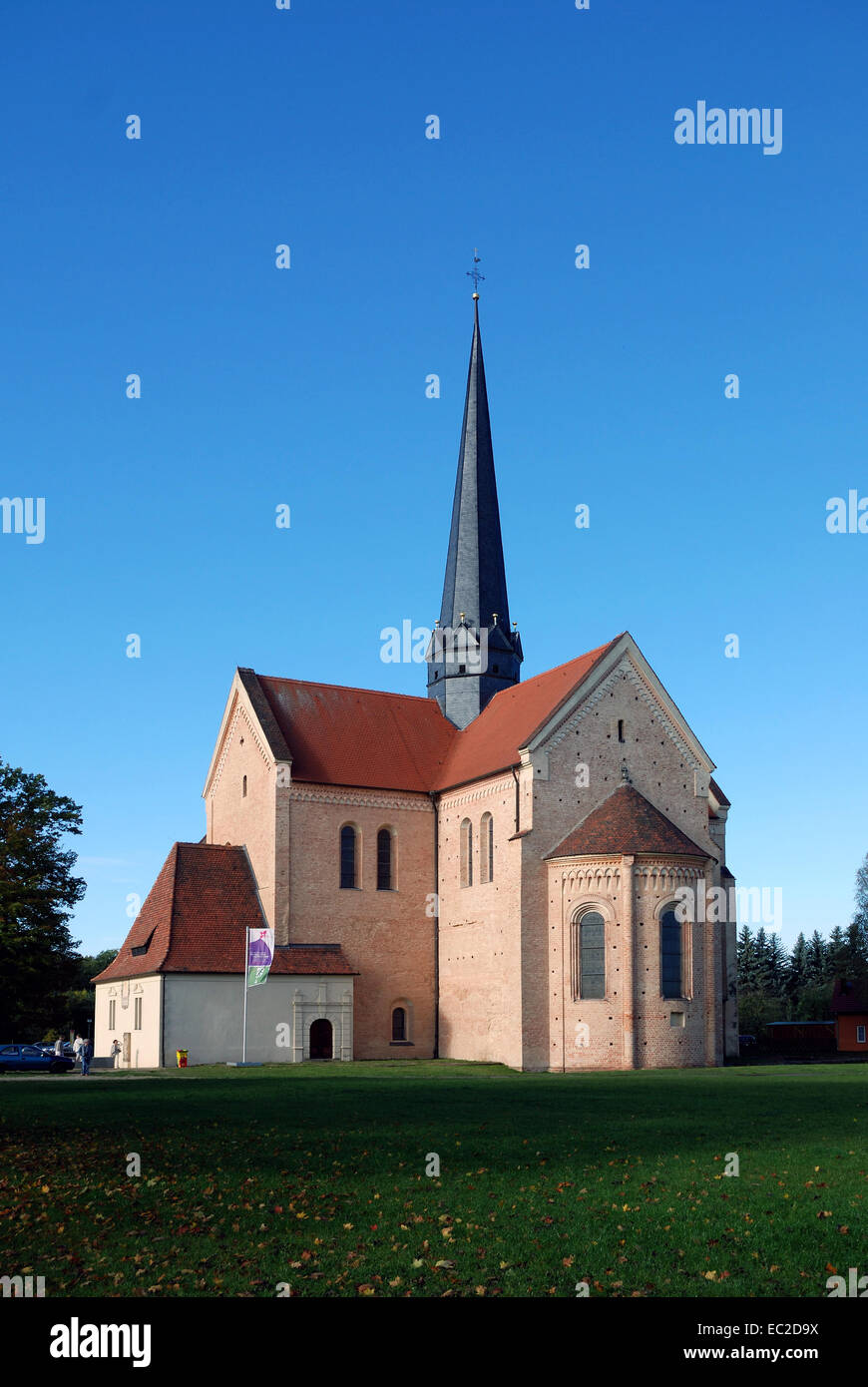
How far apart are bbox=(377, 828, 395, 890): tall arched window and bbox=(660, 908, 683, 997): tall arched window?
41.0 ft

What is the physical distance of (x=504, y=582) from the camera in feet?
193

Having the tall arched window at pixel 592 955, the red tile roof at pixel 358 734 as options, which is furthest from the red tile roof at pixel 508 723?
the tall arched window at pixel 592 955

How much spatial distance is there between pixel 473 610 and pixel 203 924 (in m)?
19.0

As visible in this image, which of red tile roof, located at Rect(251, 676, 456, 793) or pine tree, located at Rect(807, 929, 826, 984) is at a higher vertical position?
red tile roof, located at Rect(251, 676, 456, 793)

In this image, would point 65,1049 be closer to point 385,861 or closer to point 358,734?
point 385,861

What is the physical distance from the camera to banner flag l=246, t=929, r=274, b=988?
45312 millimetres

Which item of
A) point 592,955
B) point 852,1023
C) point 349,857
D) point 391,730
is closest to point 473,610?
point 391,730

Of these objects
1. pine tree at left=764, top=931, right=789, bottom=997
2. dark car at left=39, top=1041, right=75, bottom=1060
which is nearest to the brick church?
dark car at left=39, top=1041, right=75, bottom=1060

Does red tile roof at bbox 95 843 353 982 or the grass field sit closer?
the grass field

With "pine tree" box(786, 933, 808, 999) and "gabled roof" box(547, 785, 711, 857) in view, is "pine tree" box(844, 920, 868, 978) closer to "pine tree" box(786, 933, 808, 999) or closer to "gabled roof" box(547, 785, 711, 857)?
"pine tree" box(786, 933, 808, 999)

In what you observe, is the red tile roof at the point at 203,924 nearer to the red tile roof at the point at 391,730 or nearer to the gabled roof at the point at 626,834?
the red tile roof at the point at 391,730

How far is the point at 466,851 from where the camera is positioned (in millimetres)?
51406
